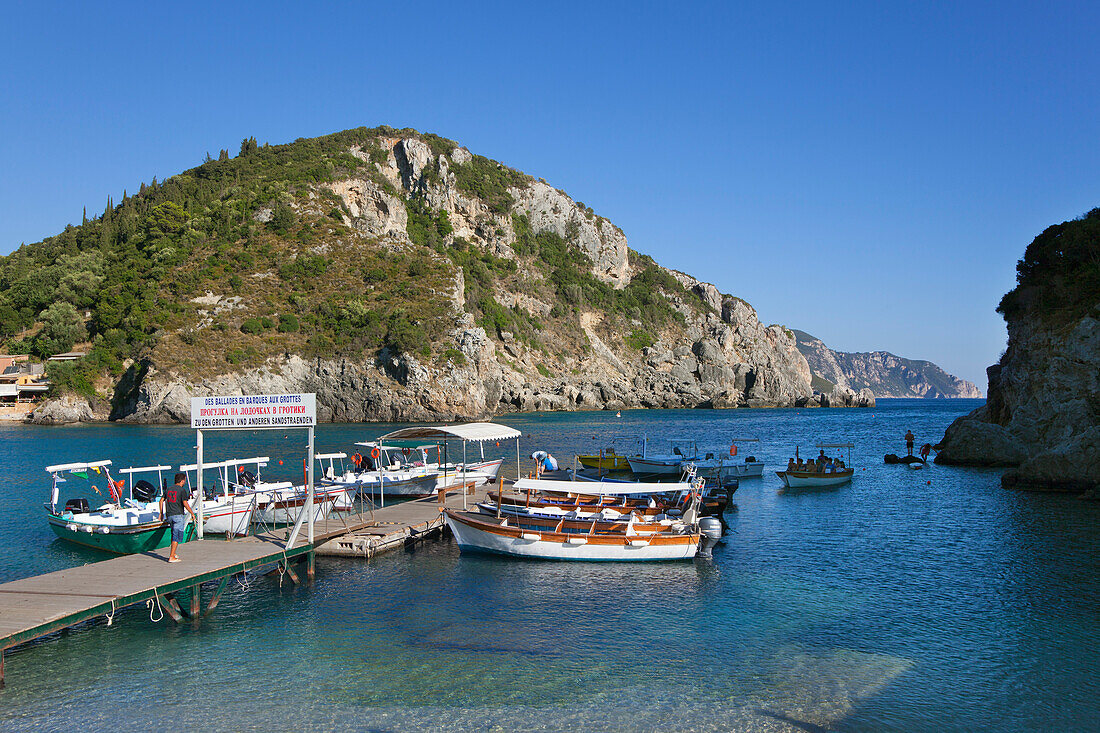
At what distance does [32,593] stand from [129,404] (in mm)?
88970

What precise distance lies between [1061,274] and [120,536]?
59.2m

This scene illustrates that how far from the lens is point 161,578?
16.5m

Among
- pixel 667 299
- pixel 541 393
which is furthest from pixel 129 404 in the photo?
pixel 667 299

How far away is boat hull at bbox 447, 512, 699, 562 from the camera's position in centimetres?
2289

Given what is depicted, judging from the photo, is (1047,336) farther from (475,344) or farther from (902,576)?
(475,344)

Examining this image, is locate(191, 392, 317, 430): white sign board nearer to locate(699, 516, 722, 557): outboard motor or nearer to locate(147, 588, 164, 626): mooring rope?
locate(147, 588, 164, 626): mooring rope

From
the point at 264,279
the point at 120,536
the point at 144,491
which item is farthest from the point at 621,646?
the point at 264,279

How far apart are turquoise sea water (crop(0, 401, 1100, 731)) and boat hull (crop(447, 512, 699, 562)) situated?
50cm

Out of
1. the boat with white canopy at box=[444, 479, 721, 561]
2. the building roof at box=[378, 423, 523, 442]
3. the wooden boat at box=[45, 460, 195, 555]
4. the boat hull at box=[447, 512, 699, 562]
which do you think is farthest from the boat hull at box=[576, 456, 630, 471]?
the wooden boat at box=[45, 460, 195, 555]

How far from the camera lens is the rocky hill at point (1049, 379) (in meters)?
37.9

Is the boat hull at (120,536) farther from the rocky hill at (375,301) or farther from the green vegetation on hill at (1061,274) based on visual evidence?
the rocky hill at (375,301)

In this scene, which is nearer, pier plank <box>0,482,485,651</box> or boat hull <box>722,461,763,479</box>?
pier plank <box>0,482,485,651</box>

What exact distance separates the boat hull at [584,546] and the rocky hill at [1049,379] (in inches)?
1016

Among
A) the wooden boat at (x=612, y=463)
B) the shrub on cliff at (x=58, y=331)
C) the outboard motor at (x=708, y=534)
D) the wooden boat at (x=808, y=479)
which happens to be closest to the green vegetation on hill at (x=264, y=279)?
the shrub on cliff at (x=58, y=331)
